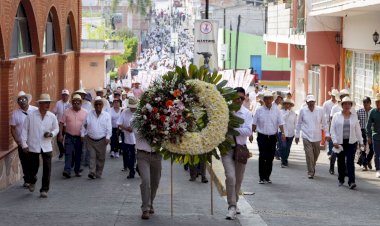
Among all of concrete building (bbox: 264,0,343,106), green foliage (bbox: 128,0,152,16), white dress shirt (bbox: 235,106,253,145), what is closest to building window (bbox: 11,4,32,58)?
white dress shirt (bbox: 235,106,253,145)

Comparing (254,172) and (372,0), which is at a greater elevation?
(372,0)

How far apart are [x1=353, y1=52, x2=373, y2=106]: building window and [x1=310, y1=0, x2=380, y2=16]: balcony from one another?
1.51 meters

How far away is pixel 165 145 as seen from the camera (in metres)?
12.8

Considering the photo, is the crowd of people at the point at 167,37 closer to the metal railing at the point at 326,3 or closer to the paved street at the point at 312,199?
the metal railing at the point at 326,3

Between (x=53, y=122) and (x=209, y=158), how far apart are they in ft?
12.2

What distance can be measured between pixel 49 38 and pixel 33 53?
319cm

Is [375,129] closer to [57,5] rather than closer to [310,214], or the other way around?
[310,214]

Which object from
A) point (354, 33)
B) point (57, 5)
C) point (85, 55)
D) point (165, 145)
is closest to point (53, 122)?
point (165, 145)

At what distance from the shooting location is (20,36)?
21.8 metres

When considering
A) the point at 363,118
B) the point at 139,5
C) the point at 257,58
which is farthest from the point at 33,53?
the point at 139,5

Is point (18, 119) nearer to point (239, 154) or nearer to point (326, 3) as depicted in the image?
point (239, 154)

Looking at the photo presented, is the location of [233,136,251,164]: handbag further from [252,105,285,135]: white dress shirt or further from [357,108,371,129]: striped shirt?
[357,108,371,129]: striped shirt

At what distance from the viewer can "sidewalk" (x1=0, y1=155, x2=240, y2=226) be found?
12711 millimetres

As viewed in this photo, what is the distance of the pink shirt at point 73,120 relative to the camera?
1897 centimetres
